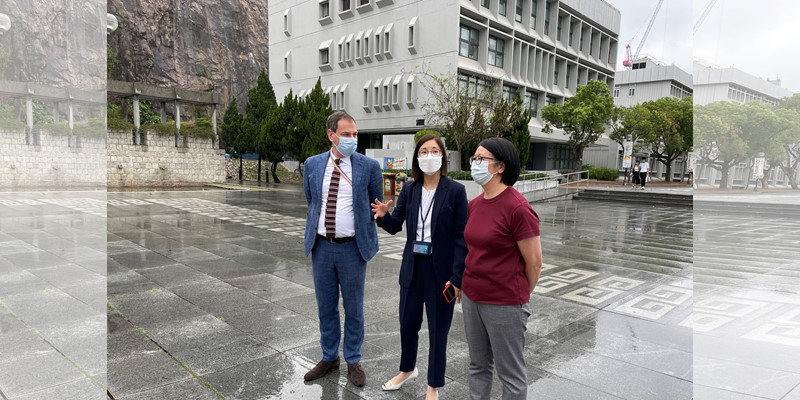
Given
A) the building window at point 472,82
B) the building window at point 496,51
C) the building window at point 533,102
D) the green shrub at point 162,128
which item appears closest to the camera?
the green shrub at point 162,128

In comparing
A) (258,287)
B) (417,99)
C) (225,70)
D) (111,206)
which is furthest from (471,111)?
(225,70)

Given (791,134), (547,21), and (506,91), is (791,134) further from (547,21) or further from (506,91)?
(547,21)

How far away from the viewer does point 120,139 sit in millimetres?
27406

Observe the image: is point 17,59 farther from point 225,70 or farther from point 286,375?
point 225,70

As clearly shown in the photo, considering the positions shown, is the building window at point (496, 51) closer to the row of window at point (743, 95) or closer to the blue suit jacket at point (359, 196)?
the blue suit jacket at point (359, 196)

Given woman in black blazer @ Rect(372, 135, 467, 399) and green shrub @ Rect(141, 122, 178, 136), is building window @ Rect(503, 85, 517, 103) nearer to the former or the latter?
green shrub @ Rect(141, 122, 178, 136)

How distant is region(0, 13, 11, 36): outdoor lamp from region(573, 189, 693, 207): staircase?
881 inches

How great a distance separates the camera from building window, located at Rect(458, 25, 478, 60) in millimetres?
29156

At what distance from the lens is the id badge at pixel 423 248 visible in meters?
3.00

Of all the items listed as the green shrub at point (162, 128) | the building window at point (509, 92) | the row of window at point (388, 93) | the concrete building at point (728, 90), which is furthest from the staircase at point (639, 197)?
the green shrub at point (162, 128)

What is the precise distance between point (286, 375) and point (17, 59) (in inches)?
153

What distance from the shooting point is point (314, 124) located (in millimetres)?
27891

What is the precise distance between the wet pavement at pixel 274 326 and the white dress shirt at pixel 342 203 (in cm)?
113

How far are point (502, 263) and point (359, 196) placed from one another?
1287 millimetres
